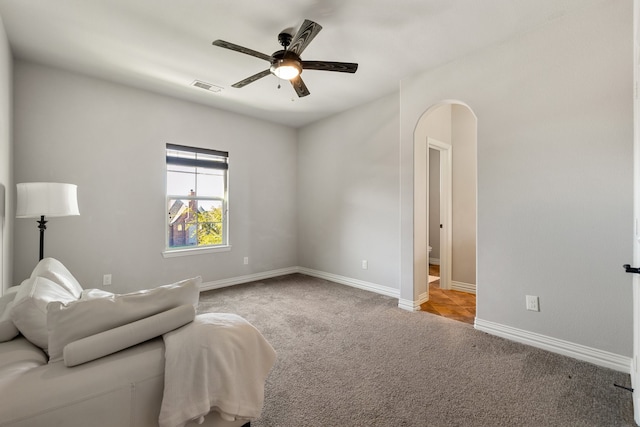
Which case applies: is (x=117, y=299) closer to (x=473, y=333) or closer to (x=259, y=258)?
(x=473, y=333)

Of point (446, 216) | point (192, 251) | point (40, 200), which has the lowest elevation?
point (192, 251)

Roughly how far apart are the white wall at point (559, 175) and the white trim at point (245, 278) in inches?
127

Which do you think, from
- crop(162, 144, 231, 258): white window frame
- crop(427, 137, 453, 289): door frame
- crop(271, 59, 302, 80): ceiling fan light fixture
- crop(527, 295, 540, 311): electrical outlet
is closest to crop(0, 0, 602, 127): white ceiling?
crop(271, 59, 302, 80): ceiling fan light fixture

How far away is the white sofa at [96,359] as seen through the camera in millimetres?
935

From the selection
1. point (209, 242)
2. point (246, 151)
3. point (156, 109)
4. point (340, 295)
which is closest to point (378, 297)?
point (340, 295)

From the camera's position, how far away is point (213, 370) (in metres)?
1.18

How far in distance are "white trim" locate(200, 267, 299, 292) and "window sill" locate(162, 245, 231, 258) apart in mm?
458

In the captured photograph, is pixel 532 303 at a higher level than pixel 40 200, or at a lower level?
lower

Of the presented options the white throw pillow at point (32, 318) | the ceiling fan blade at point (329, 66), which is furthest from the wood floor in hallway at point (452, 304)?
the white throw pillow at point (32, 318)

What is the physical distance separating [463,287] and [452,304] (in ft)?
2.34

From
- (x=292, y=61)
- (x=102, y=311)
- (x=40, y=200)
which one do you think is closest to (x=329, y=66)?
(x=292, y=61)

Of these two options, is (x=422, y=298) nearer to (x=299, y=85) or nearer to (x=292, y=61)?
(x=299, y=85)

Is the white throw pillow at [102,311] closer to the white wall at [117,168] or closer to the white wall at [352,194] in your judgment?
the white wall at [117,168]

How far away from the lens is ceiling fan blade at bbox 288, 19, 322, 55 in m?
1.98
